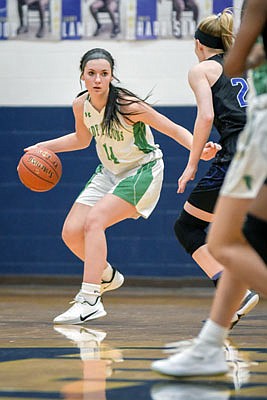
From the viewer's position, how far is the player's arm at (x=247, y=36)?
2.90 meters

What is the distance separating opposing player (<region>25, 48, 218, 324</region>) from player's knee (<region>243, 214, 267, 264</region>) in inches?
94.7

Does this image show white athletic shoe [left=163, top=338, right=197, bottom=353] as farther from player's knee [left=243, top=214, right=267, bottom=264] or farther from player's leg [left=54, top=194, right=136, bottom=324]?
player's knee [left=243, top=214, right=267, bottom=264]

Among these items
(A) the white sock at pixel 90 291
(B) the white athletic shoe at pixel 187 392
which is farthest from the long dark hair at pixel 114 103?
(B) the white athletic shoe at pixel 187 392

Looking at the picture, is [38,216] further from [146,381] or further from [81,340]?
[146,381]

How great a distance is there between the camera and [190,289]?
26.6ft

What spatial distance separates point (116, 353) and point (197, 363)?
877mm

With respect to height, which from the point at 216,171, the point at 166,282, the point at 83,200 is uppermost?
the point at 216,171

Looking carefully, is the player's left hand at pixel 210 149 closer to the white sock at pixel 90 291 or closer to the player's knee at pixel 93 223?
the player's knee at pixel 93 223

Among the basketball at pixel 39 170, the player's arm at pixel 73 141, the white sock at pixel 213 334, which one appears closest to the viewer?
the white sock at pixel 213 334

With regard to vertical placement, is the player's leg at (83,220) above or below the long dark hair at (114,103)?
below

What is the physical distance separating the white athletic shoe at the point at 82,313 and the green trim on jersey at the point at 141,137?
37.7 inches

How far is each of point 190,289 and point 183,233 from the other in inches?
121

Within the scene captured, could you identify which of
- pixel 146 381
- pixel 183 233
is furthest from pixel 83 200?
pixel 146 381

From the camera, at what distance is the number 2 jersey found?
16.5 ft
